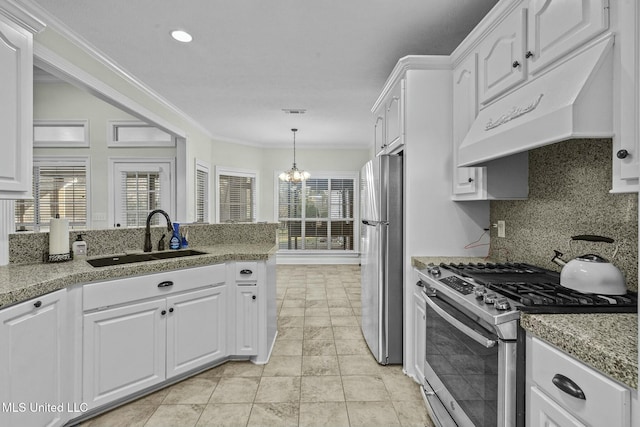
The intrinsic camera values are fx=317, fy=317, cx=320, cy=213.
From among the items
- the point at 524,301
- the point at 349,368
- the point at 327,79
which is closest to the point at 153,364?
the point at 349,368

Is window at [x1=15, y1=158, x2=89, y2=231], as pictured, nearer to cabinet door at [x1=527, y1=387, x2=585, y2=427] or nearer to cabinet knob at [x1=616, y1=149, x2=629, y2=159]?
cabinet door at [x1=527, y1=387, x2=585, y2=427]

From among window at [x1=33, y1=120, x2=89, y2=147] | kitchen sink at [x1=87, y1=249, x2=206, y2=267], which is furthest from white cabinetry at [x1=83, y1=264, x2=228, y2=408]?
window at [x1=33, y1=120, x2=89, y2=147]

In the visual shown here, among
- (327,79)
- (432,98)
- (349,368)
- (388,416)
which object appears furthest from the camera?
(327,79)

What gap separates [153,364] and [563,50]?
108 inches

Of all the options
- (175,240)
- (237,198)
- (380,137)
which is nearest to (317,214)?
(237,198)

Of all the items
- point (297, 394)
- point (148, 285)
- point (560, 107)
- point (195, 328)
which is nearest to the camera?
point (560, 107)

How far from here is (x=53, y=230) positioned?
6.73ft

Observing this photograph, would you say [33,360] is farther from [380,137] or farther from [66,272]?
[380,137]

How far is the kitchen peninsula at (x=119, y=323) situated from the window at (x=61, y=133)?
2.83 metres

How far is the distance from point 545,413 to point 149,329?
208 centimetres

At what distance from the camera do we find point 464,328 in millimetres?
1410

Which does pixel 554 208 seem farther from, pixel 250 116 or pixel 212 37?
pixel 250 116

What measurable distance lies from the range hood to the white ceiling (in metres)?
1.08

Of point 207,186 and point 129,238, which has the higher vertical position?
point 207,186
